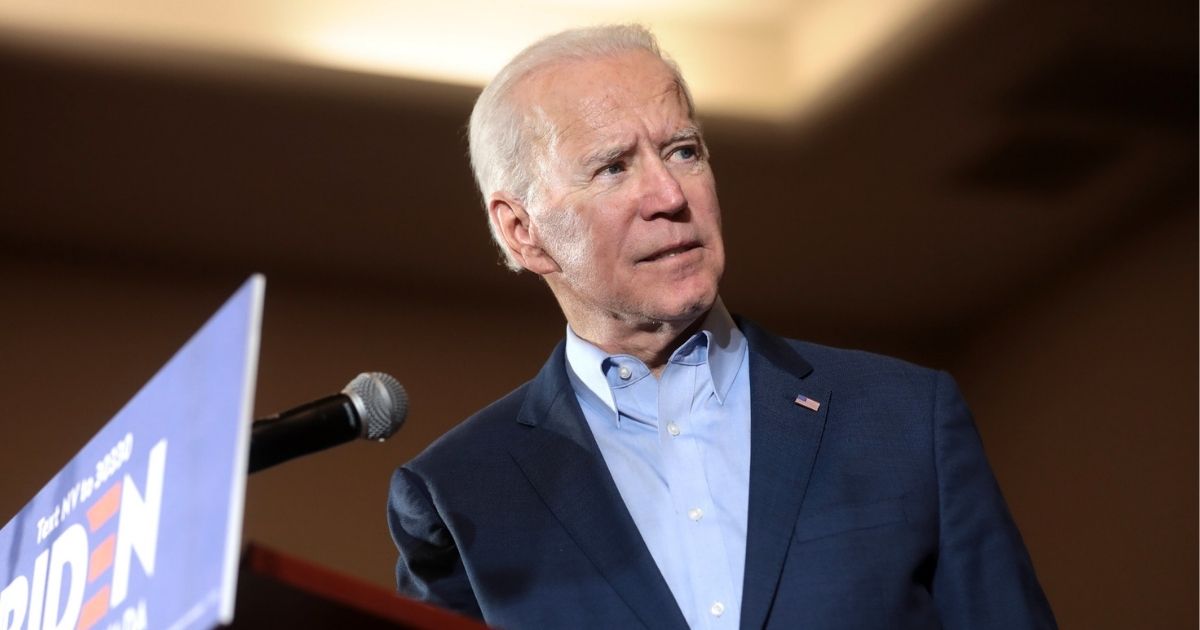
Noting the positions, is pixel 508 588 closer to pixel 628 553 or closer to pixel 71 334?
pixel 628 553

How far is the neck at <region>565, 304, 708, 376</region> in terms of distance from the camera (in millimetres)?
1805

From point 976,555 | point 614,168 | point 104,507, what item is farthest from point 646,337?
point 104,507

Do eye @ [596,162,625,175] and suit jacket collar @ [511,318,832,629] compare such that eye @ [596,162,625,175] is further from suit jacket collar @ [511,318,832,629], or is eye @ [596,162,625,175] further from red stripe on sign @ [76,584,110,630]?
red stripe on sign @ [76,584,110,630]

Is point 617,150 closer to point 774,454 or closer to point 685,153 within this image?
point 685,153

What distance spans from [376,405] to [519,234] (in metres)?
0.79

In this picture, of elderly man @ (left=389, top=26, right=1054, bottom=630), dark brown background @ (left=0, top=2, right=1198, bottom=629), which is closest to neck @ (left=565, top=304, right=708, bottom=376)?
elderly man @ (left=389, top=26, right=1054, bottom=630)

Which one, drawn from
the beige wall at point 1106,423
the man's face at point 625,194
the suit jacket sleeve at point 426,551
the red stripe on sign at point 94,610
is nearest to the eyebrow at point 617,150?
the man's face at point 625,194

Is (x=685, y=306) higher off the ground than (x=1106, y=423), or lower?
lower

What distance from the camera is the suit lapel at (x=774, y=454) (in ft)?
5.06

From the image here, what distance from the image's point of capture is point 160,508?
1010 millimetres

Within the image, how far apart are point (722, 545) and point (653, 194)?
42cm

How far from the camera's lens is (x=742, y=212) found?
431 centimetres

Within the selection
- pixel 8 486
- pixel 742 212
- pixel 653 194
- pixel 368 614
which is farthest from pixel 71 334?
pixel 368 614

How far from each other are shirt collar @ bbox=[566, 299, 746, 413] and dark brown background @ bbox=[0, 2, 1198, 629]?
6.66 feet
